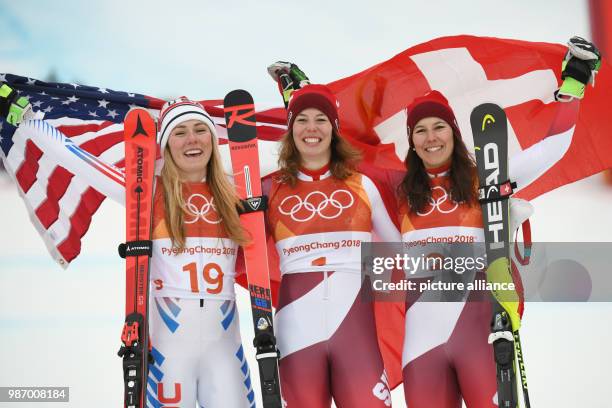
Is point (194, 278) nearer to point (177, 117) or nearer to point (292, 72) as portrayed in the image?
point (177, 117)

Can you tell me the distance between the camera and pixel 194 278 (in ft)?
11.4

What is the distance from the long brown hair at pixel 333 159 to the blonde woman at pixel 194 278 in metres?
0.29

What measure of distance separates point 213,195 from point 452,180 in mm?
1159

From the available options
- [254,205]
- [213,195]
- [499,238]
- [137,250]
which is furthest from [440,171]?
[137,250]

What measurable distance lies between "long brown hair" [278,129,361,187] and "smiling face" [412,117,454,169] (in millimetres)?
319

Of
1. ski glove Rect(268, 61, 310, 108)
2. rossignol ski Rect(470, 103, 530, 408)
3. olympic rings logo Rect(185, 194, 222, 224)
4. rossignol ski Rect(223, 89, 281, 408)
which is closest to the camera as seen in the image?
rossignol ski Rect(470, 103, 530, 408)

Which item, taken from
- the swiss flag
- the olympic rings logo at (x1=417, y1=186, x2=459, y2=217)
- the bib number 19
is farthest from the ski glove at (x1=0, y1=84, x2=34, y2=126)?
the olympic rings logo at (x1=417, y1=186, x2=459, y2=217)

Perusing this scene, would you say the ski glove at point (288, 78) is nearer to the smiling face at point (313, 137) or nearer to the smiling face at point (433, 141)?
the smiling face at point (313, 137)

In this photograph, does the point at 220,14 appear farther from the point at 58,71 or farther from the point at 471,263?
the point at 471,263

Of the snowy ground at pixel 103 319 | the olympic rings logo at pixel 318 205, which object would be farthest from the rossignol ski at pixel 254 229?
the snowy ground at pixel 103 319

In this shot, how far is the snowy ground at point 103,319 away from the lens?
5680 millimetres

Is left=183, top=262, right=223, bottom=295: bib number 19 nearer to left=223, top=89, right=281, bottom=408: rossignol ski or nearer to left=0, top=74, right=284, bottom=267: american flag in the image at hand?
left=223, top=89, right=281, bottom=408: rossignol ski

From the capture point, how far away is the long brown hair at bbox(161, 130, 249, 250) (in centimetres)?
351

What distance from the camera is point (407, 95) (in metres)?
4.69
